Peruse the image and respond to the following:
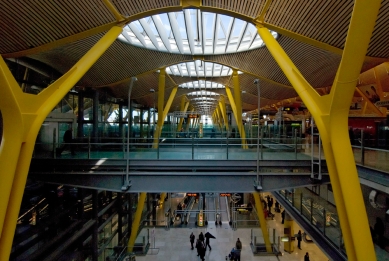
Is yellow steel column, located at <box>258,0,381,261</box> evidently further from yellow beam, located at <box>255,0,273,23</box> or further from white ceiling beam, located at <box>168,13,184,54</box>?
Result: white ceiling beam, located at <box>168,13,184,54</box>

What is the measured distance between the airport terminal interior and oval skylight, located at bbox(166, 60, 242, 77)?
5.86 m

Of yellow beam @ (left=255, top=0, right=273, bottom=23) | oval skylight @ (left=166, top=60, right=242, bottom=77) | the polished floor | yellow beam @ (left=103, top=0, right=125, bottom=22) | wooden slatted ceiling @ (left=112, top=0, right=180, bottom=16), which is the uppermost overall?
oval skylight @ (left=166, top=60, right=242, bottom=77)

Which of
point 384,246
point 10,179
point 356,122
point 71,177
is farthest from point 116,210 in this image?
point 356,122

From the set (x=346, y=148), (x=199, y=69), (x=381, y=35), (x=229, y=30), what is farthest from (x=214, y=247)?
(x=199, y=69)

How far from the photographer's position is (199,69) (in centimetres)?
3225

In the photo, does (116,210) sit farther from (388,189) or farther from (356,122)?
(356,122)

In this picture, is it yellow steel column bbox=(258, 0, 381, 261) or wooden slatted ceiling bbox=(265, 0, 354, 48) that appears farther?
wooden slatted ceiling bbox=(265, 0, 354, 48)

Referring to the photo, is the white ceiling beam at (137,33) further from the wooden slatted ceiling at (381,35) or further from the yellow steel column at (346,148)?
the yellow steel column at (346,148)

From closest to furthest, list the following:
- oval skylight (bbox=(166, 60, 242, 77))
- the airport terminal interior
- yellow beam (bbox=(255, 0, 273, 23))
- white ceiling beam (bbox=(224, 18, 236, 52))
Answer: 1. the airport terminal interior
2. yellow beam (bbox=(255, 0, 273, 23))
3. white ceiling beam (bbox=(224, 18, 236, 52))
4. oval skylight (bbox=(166, 60, 242, 77))

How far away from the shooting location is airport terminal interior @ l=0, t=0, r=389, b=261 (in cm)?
687

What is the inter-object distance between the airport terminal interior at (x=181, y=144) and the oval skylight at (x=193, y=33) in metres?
0.14

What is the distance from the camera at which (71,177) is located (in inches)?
397

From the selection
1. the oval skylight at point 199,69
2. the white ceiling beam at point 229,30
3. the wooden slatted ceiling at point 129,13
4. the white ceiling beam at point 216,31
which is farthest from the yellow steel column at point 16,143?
the oval skylight at point 199,69

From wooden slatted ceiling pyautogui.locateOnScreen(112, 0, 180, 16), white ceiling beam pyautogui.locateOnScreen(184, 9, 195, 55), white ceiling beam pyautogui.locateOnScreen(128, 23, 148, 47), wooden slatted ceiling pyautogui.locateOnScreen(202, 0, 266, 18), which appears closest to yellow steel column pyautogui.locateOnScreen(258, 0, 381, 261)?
wooden slatted ceiling pyautogui.locateOnScreen(202, 0, 266, 18)
